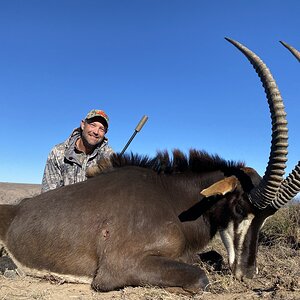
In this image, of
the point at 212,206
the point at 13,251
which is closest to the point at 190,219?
the point at 212,206

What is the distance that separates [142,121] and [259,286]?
549cm

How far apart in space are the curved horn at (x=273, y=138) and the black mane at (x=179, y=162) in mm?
854

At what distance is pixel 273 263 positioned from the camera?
5.79 m

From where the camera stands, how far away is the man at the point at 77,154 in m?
7.37

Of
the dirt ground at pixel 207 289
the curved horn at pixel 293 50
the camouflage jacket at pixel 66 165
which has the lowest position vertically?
the dirt ground at pixel 207 289

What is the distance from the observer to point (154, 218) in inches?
182

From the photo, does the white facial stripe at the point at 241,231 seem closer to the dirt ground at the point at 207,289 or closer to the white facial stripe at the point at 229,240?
the white facial stripe at the point at 229,240

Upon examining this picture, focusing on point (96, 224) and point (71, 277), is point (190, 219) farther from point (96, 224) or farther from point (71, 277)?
point (71, 277)

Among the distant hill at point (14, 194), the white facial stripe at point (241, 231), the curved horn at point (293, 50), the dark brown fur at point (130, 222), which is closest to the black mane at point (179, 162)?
the dark brown fur at point (130, 222)

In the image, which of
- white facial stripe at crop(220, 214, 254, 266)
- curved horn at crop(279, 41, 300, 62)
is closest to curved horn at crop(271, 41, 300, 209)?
curved horn at crop(279, 41, 300, 62)

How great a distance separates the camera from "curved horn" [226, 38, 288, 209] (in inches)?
169

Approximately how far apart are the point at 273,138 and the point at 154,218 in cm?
148

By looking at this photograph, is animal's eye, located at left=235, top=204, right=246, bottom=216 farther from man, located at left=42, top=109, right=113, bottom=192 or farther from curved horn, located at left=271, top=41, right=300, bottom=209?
man, located at left=42, top=109, right=113, bottom=192

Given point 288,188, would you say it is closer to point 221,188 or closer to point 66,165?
point 221,188
